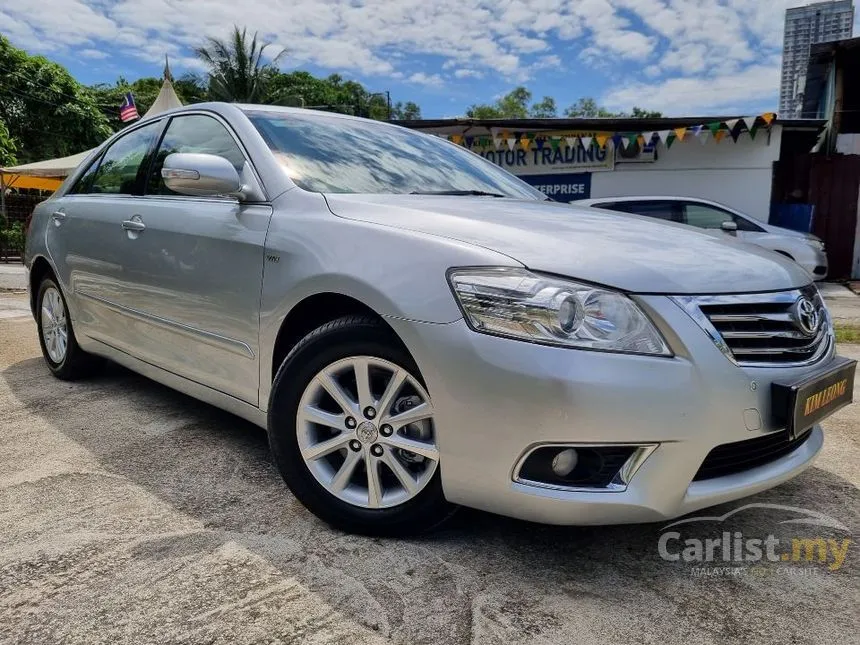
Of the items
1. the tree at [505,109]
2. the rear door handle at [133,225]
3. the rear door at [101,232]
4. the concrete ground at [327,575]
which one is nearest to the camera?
the concrete ground at [327,575]

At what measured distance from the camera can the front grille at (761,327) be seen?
180 cm

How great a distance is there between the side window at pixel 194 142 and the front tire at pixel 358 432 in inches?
38.0

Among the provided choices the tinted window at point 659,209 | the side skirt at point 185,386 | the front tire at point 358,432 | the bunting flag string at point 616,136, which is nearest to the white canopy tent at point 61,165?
the bunting flag string at point 616,136

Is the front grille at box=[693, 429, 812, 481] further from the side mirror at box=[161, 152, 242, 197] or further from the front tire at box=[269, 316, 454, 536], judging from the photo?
the side mirror at box=[161, 152, 242, 197]

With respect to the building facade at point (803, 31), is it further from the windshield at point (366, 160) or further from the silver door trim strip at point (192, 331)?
the silver door trim strip at point (192, 331)

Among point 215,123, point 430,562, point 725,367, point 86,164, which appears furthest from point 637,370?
point 86,164

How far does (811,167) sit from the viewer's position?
1263cm

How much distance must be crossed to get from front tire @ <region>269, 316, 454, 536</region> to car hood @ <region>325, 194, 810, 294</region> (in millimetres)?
383

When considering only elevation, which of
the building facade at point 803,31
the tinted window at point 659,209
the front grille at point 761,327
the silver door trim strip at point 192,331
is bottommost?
the silver door trim strip at point 192,331

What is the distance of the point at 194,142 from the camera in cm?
303

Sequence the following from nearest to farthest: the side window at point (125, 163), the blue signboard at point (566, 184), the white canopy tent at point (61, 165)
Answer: the side window at point (125, 163)
the blue signboard at point (566, 184)
the white canopy tent at point (61, 165)

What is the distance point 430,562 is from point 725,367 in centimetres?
99

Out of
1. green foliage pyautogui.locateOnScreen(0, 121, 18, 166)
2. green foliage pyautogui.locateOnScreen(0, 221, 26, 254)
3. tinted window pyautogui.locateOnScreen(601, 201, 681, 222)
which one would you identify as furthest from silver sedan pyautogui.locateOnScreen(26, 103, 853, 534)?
green foliage pyautogui.locateOnScreen(0, 121, 18, 166)

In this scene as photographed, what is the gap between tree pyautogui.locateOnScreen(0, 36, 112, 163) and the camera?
28.9 meters
